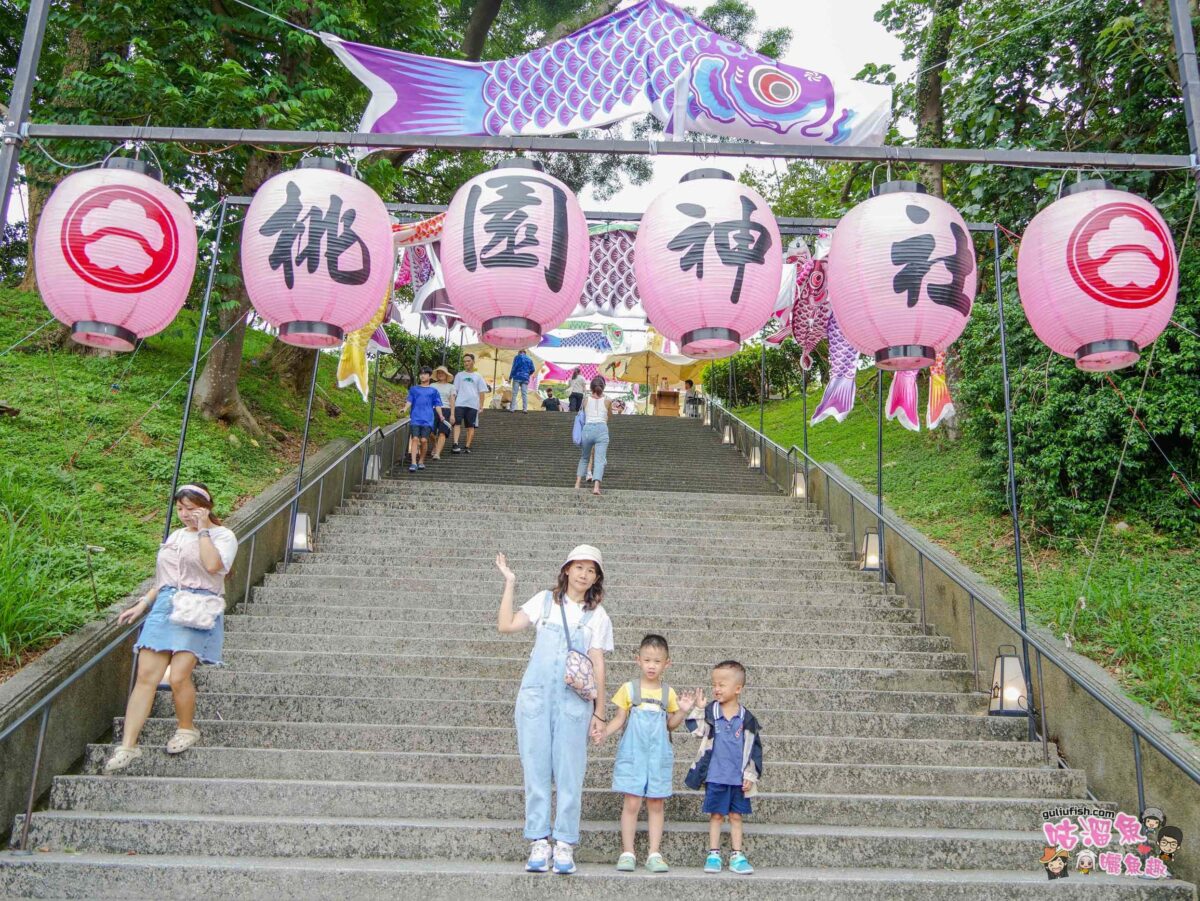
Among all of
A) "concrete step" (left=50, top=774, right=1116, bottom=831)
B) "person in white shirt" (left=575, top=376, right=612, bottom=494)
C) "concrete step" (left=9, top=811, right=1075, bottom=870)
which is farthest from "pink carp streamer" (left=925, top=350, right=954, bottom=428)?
"concrete step" (left=9, top=811, right=1075, bottom=870)

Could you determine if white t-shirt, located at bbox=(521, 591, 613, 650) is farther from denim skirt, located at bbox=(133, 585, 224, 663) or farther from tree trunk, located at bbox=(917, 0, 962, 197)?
tree trunk, located at bbox=(917, 0, 962, 197)

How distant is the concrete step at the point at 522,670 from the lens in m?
6.29

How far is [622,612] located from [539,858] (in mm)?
3515

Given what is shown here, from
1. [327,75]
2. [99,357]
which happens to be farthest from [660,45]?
[99,357]

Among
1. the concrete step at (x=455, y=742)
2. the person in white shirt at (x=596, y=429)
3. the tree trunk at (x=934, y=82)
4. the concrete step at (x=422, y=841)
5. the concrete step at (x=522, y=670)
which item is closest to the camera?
the concrete step at (x=422, y=841)

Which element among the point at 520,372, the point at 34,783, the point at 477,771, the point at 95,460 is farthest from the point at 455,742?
the point at 520,372

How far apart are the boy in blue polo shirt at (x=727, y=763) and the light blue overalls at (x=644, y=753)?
16 centimetres

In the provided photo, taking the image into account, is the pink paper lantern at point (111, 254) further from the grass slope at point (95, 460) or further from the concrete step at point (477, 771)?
the concrete step at point (477, 771)

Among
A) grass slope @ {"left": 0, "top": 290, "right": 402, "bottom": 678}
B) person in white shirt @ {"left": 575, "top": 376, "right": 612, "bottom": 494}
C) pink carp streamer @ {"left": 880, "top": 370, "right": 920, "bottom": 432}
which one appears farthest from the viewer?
person in white shirt @ {"left": 575, "top": 376, "right": 612, "bottom": 494}

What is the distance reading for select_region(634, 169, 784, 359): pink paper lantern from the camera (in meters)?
4.45

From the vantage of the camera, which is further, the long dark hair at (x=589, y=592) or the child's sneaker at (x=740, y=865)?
the long dark hair at (x=589, y=592)

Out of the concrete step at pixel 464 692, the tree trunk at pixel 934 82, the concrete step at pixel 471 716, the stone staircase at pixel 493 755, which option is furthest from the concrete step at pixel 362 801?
the tree trunk at pixel 934 82

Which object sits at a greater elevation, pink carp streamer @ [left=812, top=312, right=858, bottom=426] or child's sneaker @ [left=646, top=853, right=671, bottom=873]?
pink carp streamer @ [left=812, top=312, right=858, bottom=426]

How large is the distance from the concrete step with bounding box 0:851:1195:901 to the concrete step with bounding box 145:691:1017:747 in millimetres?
1432
